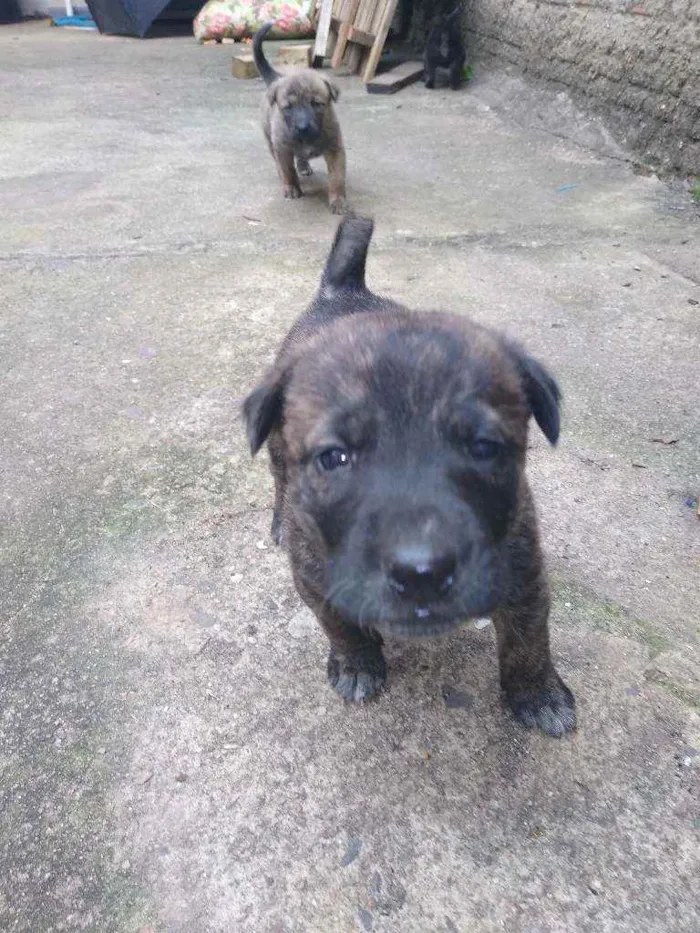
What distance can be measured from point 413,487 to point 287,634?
1.11 m

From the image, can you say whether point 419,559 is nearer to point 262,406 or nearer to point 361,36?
point 262,406

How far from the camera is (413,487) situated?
177cm

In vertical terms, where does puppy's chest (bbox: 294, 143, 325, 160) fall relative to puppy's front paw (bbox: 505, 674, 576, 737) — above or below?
above

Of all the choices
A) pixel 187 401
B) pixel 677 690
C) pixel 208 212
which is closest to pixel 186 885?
pixel 677 690

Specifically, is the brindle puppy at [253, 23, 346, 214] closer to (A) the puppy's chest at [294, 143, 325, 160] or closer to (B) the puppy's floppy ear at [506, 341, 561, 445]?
(A) the puppy's chest at [294, 143, 325, 160]

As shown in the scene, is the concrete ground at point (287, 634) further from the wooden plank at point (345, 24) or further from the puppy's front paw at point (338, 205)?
the wooden plank at point (345, 24)

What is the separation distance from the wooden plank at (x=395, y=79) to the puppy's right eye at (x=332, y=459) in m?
9.71

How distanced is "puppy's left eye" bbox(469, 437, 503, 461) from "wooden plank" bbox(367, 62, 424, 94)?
31.9 feet

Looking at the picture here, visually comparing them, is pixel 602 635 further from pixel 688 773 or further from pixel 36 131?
pixel 36 131

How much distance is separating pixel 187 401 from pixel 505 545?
7.60 ft

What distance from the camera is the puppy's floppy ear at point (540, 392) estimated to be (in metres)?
2.16

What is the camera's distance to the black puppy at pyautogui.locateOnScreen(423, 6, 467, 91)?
9859mm

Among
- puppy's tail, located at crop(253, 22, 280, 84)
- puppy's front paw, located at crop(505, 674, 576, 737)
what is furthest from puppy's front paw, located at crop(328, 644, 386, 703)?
puppy's tail, located at crop(253, 22, 280, 84)

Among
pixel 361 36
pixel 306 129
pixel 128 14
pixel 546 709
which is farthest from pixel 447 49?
pixel 546 709
